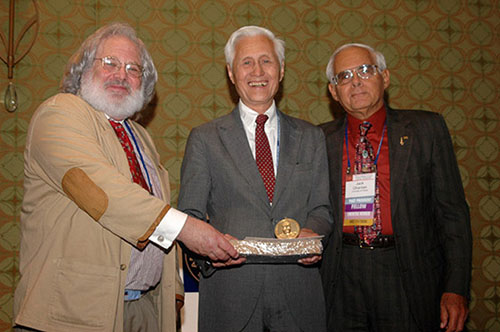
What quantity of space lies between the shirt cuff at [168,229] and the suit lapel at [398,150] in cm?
116

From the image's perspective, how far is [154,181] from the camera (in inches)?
90.0

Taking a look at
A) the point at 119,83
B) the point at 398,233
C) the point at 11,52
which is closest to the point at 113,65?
the point at 119,83

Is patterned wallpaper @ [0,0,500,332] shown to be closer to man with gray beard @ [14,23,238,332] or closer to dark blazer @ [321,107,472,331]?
dark blazer @ [321,107,472,331]

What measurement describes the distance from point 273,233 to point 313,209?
0.94ft

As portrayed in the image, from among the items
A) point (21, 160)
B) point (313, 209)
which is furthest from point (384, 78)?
point (21, 160)

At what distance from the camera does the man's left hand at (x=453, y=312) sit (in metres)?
2.28

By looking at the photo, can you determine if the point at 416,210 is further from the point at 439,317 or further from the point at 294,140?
the point at 294,140

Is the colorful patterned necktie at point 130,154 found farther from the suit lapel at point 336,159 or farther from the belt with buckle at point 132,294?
the suit lapel at point 336,159

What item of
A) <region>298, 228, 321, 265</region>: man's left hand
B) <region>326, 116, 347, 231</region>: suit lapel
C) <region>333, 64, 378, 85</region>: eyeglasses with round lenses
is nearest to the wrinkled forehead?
<region>333, 64, 378, 85</region>: eyeglasses with round lenses

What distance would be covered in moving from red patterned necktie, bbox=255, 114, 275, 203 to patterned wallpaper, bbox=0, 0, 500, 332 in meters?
1.87

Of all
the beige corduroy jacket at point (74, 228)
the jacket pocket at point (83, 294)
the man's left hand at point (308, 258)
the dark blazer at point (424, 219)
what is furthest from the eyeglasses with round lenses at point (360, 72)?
the jacket pocket at point (83, 294)

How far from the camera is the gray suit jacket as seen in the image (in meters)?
2.03

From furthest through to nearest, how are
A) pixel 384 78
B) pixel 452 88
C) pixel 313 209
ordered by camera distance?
pixel 452 88, pixel 384 78, pixel 313 209

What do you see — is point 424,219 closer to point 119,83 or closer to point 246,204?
point 246,204
